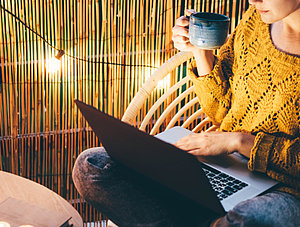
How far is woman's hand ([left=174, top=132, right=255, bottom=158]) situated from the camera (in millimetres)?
1091

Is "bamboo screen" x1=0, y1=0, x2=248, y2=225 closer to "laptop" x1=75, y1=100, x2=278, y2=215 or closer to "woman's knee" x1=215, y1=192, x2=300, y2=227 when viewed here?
"laptop" x1=75, y1=100, x2=278, y2=215

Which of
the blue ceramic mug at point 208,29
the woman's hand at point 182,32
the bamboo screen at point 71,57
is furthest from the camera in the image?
the bamboo screen at point 71,57

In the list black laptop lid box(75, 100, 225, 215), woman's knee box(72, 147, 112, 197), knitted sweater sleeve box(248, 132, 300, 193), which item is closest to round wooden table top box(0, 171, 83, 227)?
woman's knee box(72, 147, 112, 197)

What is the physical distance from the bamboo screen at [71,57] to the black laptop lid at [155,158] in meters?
0.55

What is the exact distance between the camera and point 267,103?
1.15 m

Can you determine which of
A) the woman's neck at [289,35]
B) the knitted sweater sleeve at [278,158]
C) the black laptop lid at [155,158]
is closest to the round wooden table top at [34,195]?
the black laptop lid at [155,158]

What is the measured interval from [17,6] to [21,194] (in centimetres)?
69

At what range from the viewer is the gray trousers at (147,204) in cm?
95

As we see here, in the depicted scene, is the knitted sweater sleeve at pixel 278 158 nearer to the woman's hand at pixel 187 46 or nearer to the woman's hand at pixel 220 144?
the woman's hand at pixel 220 144

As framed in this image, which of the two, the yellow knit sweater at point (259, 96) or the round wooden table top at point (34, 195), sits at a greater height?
the yellow knit sweater at point (259, 96)

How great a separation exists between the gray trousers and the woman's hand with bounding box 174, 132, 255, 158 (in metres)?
0.14

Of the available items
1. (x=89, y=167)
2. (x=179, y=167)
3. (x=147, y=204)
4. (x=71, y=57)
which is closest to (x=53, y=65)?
(x=71, y=57)

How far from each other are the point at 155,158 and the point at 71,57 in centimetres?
77

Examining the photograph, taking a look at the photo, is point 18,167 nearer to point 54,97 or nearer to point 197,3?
point 54,97
